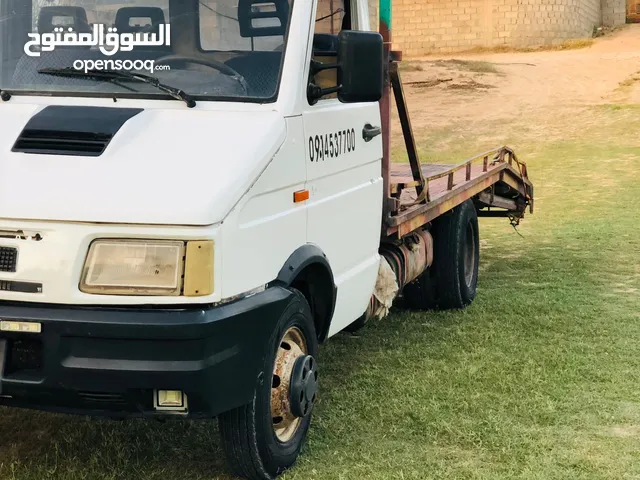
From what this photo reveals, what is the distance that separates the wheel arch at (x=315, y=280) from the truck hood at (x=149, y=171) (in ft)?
1.67

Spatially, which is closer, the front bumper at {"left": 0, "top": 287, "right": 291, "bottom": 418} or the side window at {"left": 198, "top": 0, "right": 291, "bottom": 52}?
the front bumper at {"left": 0, "top": 287, "right": 291, "bottom": 418}

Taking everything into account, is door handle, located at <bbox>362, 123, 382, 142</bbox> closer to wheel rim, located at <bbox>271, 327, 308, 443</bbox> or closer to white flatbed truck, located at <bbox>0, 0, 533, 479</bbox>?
white flatbed truck, located at <bbox>0, 0, 533, 479</bbox>

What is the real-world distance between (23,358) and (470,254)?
482 centimetres

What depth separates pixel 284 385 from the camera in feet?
13.2

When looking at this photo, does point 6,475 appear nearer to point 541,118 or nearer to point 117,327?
point 117,327

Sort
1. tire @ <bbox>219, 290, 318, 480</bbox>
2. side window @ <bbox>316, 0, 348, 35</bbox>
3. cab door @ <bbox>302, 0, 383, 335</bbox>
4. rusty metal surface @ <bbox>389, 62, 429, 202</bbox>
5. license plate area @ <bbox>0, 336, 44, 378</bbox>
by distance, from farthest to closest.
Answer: rusty metal surface @ <bbox>389, 62, 429, 202</bbox> → side window @ <bbox>316, 0, 348, 35</bbox> → cab door @ <bbox>302, 0, 383, 335</bbox> → tire @ <bbox>219, 290, 318, 480</bbox> → license plate area @ <bbox>0, 336, 44, 378</bbox>

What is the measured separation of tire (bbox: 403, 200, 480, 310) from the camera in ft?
23.3

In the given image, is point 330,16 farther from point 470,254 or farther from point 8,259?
point 470,254

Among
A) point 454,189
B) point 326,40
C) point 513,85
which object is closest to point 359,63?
point 326,40

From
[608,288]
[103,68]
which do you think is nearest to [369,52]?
[103,68]

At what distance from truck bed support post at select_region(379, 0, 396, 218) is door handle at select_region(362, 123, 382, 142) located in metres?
0.48

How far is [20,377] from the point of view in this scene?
3.46 meters

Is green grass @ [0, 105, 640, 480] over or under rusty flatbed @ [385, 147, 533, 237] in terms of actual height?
under

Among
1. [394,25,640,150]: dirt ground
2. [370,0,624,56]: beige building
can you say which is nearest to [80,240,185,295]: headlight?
[394,25,640,150]: dirt ground
